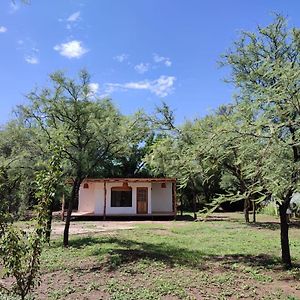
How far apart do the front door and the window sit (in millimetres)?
555

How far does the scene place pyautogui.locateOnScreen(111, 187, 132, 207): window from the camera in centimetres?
2542

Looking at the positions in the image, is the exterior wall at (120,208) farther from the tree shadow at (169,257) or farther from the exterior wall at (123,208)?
the tree shadow at (169,257)

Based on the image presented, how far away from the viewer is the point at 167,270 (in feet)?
27.3

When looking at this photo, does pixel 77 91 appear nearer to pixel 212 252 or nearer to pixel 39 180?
pixel 212 252

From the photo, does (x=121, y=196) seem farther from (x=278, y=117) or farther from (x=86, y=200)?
(x=278, y=117)

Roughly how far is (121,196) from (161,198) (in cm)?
322

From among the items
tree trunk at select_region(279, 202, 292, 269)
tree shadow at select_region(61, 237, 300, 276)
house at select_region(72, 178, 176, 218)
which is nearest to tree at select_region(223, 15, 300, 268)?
tree trunk at select_region(279, 202, 292, 269)

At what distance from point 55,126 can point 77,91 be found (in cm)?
131

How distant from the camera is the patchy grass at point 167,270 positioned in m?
6.75

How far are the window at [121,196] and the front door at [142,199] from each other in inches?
21.8

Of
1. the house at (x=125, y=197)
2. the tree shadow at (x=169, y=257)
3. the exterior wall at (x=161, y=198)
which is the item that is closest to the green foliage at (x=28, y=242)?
the tree shadow at (x=169, y=257)

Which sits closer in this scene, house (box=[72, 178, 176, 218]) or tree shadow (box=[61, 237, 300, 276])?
tree shadow (box=[61, 237, 300, 276])

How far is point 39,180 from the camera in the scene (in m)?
4.23

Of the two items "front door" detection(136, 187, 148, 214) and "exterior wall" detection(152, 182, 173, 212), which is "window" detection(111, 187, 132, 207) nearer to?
"front door" detection(136, 187, 148, 214)
